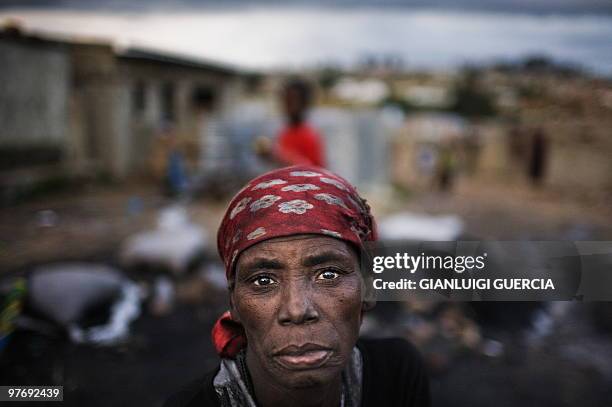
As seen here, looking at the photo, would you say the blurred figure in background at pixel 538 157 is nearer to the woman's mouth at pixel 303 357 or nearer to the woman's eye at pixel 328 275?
the woman's eye at pixel 328 275

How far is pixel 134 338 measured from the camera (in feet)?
12.6

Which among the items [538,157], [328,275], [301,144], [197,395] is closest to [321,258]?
[328,275]

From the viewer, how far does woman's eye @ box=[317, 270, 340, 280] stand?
1188mm

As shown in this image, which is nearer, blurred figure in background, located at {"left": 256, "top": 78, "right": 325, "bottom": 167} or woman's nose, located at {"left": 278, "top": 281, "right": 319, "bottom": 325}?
woman's nose, located at {"left": 278, "top": 281, "right": 319, "bottom": 325}

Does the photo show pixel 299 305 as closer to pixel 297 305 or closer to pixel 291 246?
pixel 297 305

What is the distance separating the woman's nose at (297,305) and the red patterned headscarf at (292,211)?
0.13 m

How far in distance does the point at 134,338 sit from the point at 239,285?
3.00 meters

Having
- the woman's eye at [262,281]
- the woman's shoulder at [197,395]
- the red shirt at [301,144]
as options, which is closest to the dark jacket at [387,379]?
the woman's shoulder at [197,395]

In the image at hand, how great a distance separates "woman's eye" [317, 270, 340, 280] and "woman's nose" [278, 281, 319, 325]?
42mm

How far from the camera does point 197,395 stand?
1.29 metres

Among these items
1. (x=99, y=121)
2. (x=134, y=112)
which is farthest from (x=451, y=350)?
(x=134, y=112)

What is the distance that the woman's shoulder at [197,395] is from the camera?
4.19 feet

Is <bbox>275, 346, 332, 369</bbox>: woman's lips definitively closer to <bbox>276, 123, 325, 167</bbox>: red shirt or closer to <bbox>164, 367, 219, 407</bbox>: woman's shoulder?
<bbox>164, 367, 219, 407</bbox>: woman's shoulder

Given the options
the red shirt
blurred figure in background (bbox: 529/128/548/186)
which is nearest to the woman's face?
the red shirt
